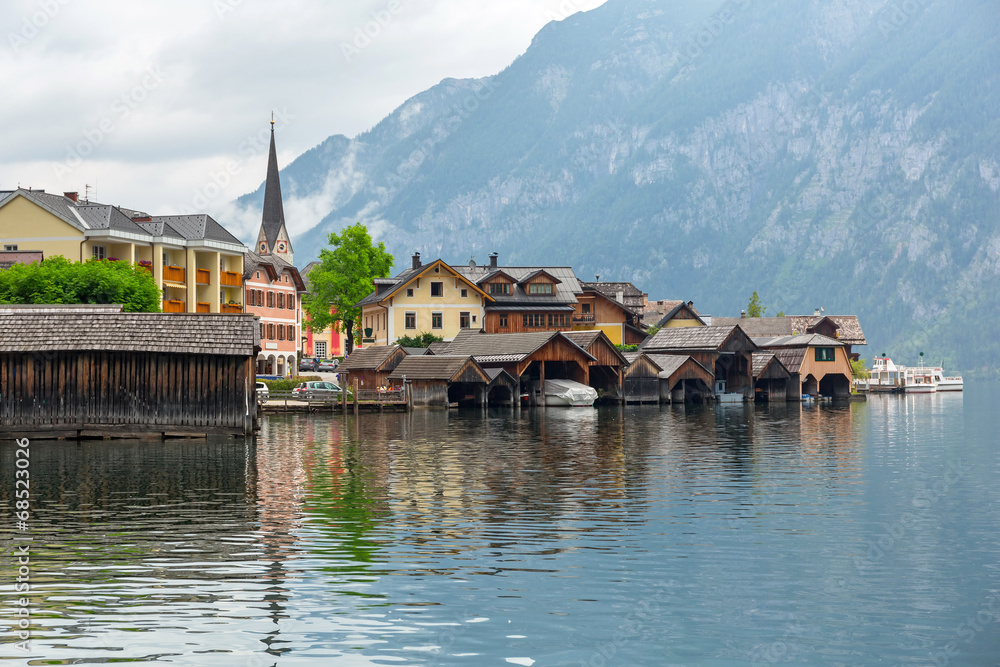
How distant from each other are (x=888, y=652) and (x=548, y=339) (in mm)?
74321

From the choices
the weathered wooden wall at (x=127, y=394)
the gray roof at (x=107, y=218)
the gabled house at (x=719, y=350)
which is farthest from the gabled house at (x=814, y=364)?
the weathered wooden wall at (x=127, y=394)

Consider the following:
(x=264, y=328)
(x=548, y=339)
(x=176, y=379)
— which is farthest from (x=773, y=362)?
(x=176, y=379)

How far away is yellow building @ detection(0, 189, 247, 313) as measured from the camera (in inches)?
3420

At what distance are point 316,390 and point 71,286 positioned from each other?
1939 centimetres

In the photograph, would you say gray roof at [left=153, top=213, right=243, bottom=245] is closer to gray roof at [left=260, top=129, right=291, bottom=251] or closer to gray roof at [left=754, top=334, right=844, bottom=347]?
gray roof at [left=260, top=129, right=291, bottom=251]

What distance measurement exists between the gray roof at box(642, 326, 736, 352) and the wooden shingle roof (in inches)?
2521

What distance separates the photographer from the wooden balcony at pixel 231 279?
338 ft

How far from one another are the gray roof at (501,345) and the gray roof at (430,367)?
6.19 m

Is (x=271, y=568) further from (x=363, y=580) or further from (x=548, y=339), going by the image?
(x=548, y=339)

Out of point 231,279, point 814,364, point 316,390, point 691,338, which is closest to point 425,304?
point 231,279

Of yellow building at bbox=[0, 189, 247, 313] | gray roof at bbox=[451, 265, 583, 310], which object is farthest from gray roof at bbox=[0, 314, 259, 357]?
gray roof at bbox=[451, 265, 583, 310]

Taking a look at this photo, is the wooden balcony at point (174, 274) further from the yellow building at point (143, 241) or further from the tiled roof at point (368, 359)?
the tiled roof at point (368, 359)

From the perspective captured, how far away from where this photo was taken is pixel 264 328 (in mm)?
111188

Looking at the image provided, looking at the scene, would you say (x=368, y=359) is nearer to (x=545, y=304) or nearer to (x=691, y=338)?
(x=545, y=304)
